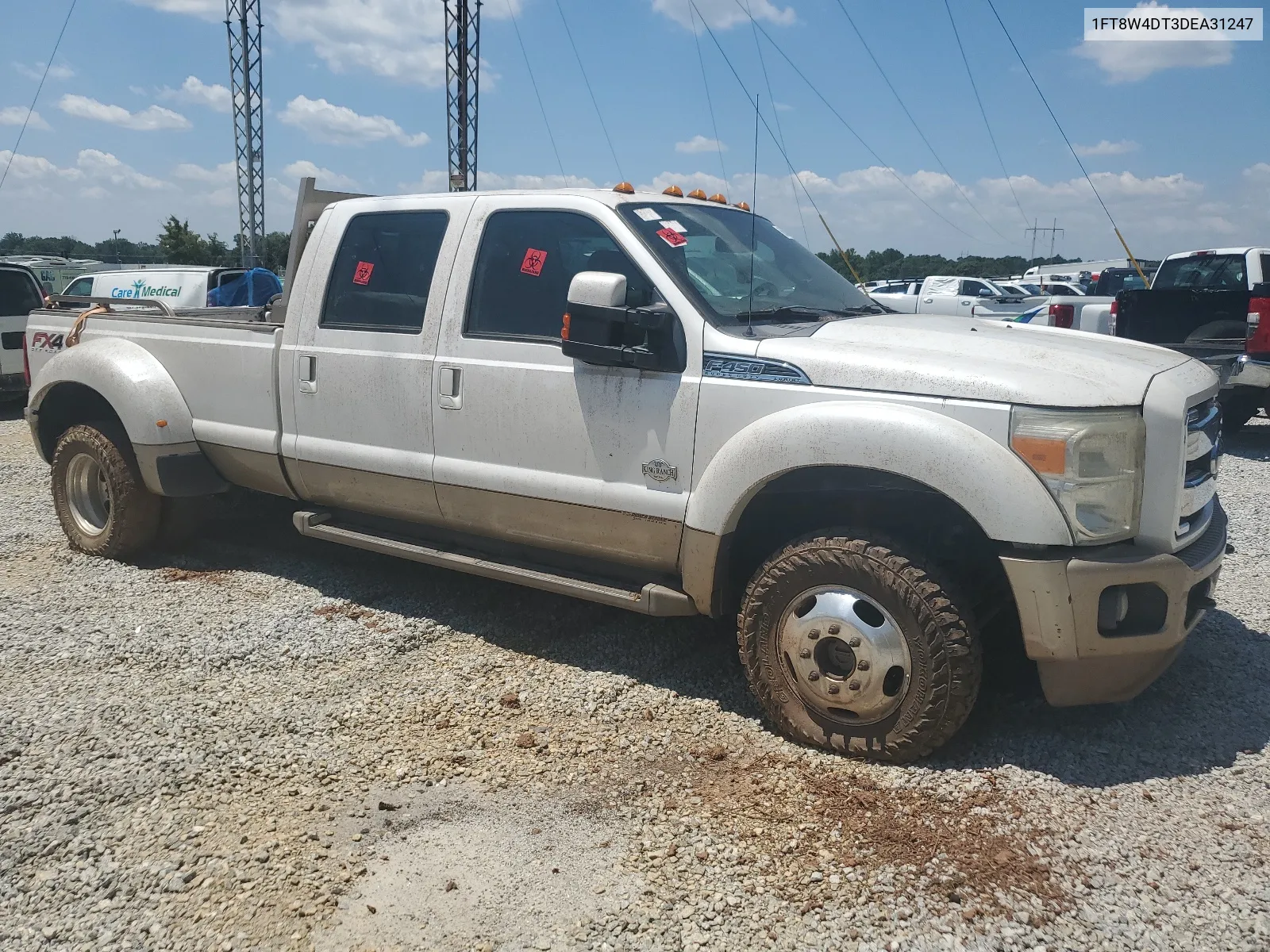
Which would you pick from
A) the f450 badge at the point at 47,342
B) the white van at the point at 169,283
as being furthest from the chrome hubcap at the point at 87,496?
the white van at the point at 169,283

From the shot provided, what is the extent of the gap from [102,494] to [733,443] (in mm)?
4163

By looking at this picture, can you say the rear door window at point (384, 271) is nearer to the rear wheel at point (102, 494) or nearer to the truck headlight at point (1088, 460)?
the rear wheel at point (102, 494)

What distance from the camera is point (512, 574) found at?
4297mm

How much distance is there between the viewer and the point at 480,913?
2744 millimetres

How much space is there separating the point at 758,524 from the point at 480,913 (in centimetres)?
181

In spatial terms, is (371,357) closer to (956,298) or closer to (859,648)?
(859,648)

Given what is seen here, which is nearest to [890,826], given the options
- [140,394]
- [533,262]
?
[533,262]

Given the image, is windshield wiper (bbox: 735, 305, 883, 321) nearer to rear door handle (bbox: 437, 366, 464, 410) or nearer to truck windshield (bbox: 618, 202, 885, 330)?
truck windshield (bbox: 618, 202, 885, 330)

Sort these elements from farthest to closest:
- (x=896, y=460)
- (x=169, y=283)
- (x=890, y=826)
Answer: (x=169, y=283)
(x=896, y=460)
(x=890, y=826)

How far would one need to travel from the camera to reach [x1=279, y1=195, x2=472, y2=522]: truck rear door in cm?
455

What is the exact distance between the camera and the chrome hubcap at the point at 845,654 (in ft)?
11.2

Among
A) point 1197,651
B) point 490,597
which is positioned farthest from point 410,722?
point 1197,651

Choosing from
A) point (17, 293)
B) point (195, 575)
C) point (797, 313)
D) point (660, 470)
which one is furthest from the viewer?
point (17, 293)

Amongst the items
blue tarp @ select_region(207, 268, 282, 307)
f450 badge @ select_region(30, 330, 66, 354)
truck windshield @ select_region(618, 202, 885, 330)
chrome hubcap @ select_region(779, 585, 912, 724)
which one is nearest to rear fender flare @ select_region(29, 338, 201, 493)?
f450 badge @ select_region(30, 330, 66, 354)
